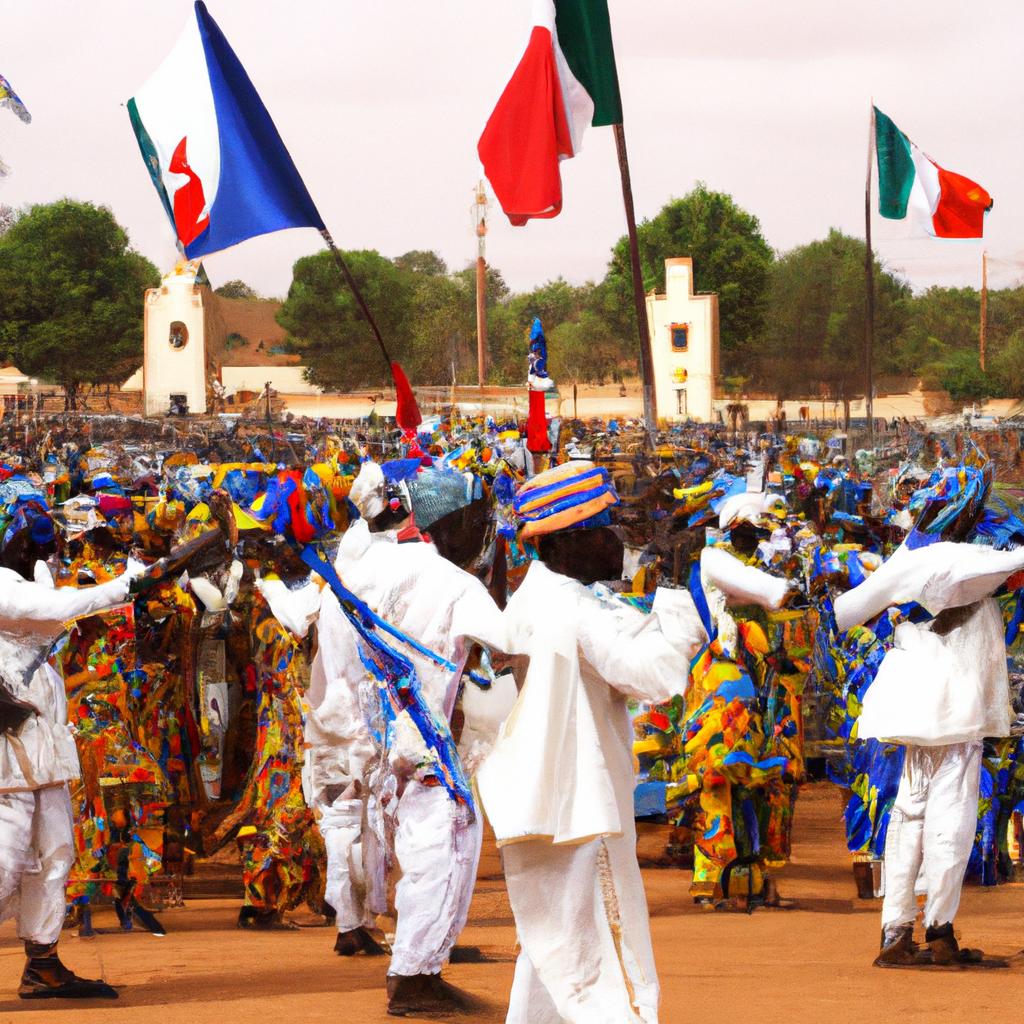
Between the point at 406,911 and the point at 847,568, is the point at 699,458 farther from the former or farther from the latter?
the point at 406,911

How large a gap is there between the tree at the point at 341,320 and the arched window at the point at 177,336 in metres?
16.3

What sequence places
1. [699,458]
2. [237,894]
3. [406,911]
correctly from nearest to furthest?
[406,911] → [237,894] → [699,458]

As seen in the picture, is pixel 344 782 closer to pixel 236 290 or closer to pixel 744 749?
pixel 744 749

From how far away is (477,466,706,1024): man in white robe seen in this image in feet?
15.7

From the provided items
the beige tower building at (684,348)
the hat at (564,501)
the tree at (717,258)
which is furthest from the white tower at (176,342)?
the hat at (564,501)

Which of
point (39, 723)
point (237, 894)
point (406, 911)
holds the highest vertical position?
point (39, 723)

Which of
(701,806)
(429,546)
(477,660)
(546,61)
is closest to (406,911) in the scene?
(477,660)

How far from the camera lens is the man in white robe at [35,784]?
6.36 m

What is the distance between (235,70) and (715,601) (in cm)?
600

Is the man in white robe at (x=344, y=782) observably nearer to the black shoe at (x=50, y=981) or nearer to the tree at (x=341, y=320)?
the black shoe at (x=50, y=981)

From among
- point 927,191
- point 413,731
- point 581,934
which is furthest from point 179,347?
point 581,934

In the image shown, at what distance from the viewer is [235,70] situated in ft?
40.8

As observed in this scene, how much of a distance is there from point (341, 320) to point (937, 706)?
3012 inches

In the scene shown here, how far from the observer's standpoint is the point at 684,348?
61.2m
